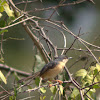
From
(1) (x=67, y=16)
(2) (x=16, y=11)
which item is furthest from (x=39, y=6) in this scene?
(2) (x=16, y=11)

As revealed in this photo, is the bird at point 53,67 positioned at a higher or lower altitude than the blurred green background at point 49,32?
lower

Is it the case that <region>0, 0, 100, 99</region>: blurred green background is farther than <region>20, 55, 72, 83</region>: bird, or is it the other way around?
<region>0, 0, 100, 99</region>: blurred green background

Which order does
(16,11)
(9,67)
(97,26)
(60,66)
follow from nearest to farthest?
(60,66), (16,11), (9,67), (97,26)

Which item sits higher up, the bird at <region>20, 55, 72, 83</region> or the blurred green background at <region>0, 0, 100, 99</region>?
the blurred green background at <region>0, 0, 100, 99</region>

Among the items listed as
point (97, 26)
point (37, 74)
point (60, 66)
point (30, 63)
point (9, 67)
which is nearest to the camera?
point (60, 66)

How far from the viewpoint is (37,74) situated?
6.31 feet

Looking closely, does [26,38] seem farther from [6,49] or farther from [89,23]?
[89,23]

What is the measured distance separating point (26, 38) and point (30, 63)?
1.34 ft

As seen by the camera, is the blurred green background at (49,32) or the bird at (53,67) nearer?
the bird at (53,67)

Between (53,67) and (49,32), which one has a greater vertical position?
(49,32)

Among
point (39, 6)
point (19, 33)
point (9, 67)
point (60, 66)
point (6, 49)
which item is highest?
point (39, 6)

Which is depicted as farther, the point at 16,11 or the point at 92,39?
the point at 92,39

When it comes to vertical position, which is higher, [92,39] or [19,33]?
[19,33]

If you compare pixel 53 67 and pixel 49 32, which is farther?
pixel 49 32
